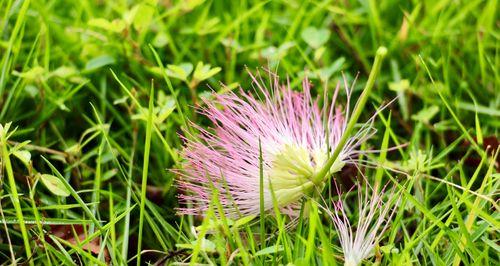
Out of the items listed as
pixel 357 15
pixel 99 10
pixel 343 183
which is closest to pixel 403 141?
pixel 343 183

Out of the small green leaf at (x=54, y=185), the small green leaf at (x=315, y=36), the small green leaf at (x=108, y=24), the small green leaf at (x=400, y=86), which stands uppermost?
the small green leaf at (x=108, y=24)

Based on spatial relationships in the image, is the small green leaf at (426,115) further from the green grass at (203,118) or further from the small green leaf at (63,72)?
the small green leaf at (63,72)

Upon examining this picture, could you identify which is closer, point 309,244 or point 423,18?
point 309,244

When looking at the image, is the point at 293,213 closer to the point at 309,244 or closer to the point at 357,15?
the point at 309,244

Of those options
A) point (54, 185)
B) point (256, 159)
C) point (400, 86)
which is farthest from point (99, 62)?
point (400, 86)

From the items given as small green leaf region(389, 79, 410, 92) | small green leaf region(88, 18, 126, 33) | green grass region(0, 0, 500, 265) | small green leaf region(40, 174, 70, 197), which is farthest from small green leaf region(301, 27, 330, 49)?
small green leaf region(40, 174, 70, 197)

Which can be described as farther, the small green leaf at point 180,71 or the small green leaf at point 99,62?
the small green leaf at point 99,62

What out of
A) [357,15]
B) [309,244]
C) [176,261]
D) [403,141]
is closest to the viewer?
[309,244]

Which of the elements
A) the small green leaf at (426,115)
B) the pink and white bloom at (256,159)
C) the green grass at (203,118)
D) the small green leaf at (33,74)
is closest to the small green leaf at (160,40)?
the green grass at (203,118)
